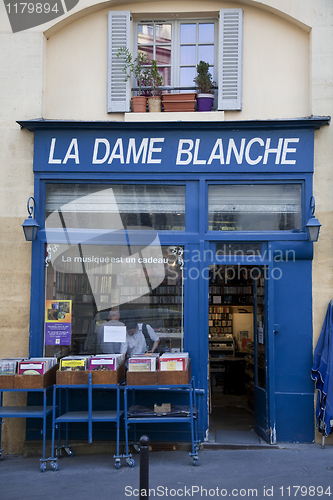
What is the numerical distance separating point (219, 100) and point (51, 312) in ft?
13.3

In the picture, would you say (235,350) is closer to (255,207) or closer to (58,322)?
(255,207)

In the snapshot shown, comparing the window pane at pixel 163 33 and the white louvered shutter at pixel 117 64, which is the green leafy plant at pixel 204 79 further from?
the white louvered shutter at pixel 117 64

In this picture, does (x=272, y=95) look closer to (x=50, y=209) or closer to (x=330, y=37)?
(x=330, y=37)

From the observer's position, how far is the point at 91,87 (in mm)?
7316

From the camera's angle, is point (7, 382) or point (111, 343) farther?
point (111, 343)

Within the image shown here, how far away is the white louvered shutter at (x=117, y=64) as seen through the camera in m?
7.23

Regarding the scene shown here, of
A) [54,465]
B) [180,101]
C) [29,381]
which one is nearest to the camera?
[54,465]

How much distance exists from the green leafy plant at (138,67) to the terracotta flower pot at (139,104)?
0.24m

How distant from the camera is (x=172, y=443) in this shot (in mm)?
6727

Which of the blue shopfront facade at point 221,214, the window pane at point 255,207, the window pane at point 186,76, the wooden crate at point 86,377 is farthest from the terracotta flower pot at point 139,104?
the wooden crate at point 86,377

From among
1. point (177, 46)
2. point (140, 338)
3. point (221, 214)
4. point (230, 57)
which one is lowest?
point (140, 338)

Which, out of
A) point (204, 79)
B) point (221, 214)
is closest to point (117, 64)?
point (204, 79)

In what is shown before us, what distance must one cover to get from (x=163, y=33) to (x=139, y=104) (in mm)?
1283

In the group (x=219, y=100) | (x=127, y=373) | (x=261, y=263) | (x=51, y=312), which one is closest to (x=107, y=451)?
(x=127, y=373)
